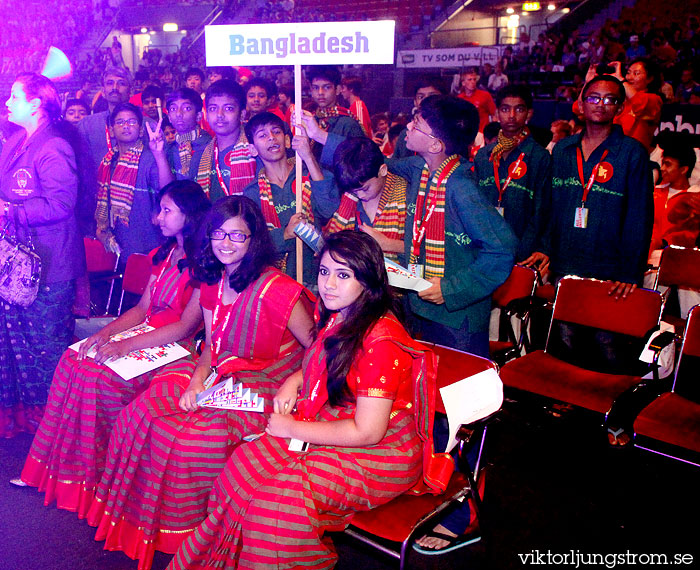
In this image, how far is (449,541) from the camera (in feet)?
8.07

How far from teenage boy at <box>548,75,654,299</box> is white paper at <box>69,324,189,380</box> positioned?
2.13m

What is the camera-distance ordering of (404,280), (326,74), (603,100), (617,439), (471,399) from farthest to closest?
(326,74) < (603,100) < (617,439) < (404,280) < (471,399)

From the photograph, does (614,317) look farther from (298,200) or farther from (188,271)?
(188,271)

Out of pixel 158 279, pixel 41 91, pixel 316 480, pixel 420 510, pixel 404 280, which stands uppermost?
pixel 41 91

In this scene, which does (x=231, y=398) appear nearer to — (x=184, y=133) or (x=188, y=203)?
(x=188, y=203)

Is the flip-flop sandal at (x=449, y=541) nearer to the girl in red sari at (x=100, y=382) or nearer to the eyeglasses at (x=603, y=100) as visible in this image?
the girl in red sari at (x=100, y=382)

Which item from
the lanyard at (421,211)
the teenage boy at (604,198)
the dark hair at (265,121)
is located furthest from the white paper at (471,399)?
the dark hair at (265,121)

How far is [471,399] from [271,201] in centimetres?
180

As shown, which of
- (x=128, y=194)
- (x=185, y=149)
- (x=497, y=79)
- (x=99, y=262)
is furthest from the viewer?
(x=497, y=79)

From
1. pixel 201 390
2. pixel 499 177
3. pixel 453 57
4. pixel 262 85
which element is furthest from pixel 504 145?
pixel 453 57

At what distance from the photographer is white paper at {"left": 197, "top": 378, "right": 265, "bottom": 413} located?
2.27 m

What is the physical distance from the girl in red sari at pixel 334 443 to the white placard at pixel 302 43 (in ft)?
3.70

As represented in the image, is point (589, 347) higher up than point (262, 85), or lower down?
lower down

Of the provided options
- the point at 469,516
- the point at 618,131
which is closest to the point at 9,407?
the point at 469,516
